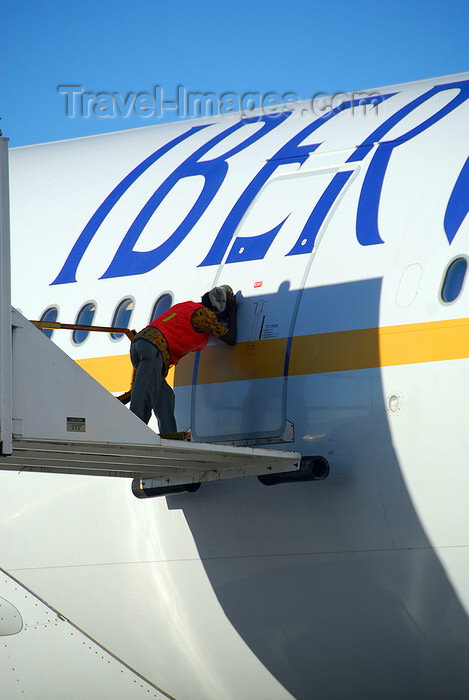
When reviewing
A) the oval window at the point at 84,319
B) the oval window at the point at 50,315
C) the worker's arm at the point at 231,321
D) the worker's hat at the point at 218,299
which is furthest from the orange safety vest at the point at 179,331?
the oval window at the point at 50,315

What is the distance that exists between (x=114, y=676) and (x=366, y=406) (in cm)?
383

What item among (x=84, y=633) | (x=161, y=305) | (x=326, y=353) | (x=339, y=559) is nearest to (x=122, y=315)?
(x=161, y=305)

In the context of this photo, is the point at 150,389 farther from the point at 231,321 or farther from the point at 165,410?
the point at 231,321

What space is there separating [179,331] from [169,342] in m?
0.12

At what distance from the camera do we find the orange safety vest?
807cm

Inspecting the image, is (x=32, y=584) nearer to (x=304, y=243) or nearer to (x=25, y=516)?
(x=25, y=516)

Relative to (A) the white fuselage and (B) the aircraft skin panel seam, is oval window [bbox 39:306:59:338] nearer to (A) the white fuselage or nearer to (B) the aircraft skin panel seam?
(A) the white fuselage

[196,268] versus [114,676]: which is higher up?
[196,268]

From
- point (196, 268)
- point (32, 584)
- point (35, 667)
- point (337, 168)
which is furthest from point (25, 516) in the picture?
point (337, 168)

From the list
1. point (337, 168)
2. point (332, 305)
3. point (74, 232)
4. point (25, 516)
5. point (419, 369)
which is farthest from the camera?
point (74, 232)

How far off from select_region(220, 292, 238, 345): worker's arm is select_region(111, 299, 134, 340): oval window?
121 centimetres

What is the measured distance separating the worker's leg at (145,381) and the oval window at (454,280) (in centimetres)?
238

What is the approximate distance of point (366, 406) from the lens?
732 centimetres

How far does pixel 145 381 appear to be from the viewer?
7.92 m
